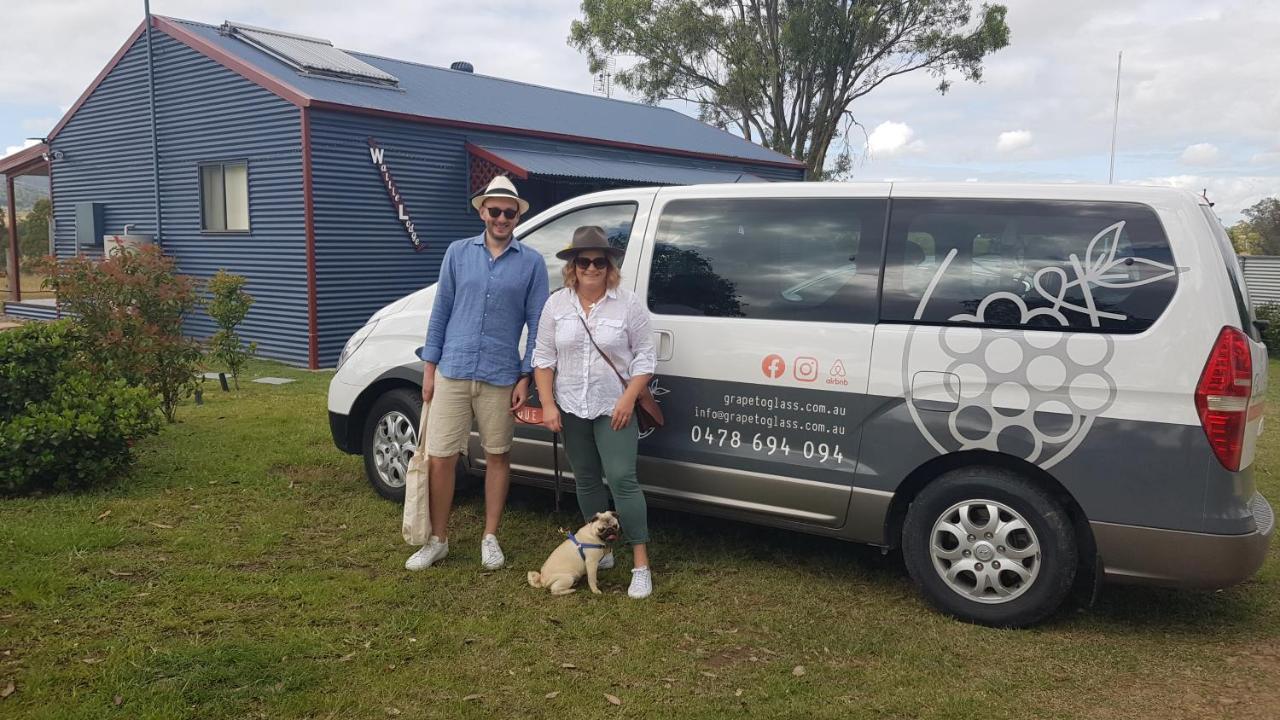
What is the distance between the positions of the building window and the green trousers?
34.1ft

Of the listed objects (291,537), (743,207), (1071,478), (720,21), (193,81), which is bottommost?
(291,537)

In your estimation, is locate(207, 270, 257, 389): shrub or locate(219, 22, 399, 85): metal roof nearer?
locate(207, 270, 257, 389): shrub

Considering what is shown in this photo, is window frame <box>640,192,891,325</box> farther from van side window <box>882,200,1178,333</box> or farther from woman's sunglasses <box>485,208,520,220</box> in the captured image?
woman's sunglasses <box>485,208,520,220</box>

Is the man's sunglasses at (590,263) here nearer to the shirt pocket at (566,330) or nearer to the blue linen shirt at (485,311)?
the shirt pocket at (566,330)

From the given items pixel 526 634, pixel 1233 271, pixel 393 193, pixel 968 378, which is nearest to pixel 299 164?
pixel 393 193

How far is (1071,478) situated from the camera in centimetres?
399

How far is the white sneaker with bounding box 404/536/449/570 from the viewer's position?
483 centimetres

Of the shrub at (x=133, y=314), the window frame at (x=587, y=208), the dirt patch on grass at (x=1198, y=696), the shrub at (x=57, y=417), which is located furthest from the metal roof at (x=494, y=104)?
the dirt patch on grass at (x=1198, y=696)

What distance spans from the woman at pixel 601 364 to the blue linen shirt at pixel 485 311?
7.2 inches

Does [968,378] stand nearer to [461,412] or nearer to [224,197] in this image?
[461,412]

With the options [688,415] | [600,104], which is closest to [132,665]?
[688,415]

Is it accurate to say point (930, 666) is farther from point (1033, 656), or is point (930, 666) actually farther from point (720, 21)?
point (720, 21)

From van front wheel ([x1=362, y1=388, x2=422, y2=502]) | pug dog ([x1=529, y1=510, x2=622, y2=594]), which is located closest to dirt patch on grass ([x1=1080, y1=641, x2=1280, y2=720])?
pug dog ([x1=529, y1=510, x2=622, y2=594])

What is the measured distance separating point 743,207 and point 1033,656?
2.33 meters
